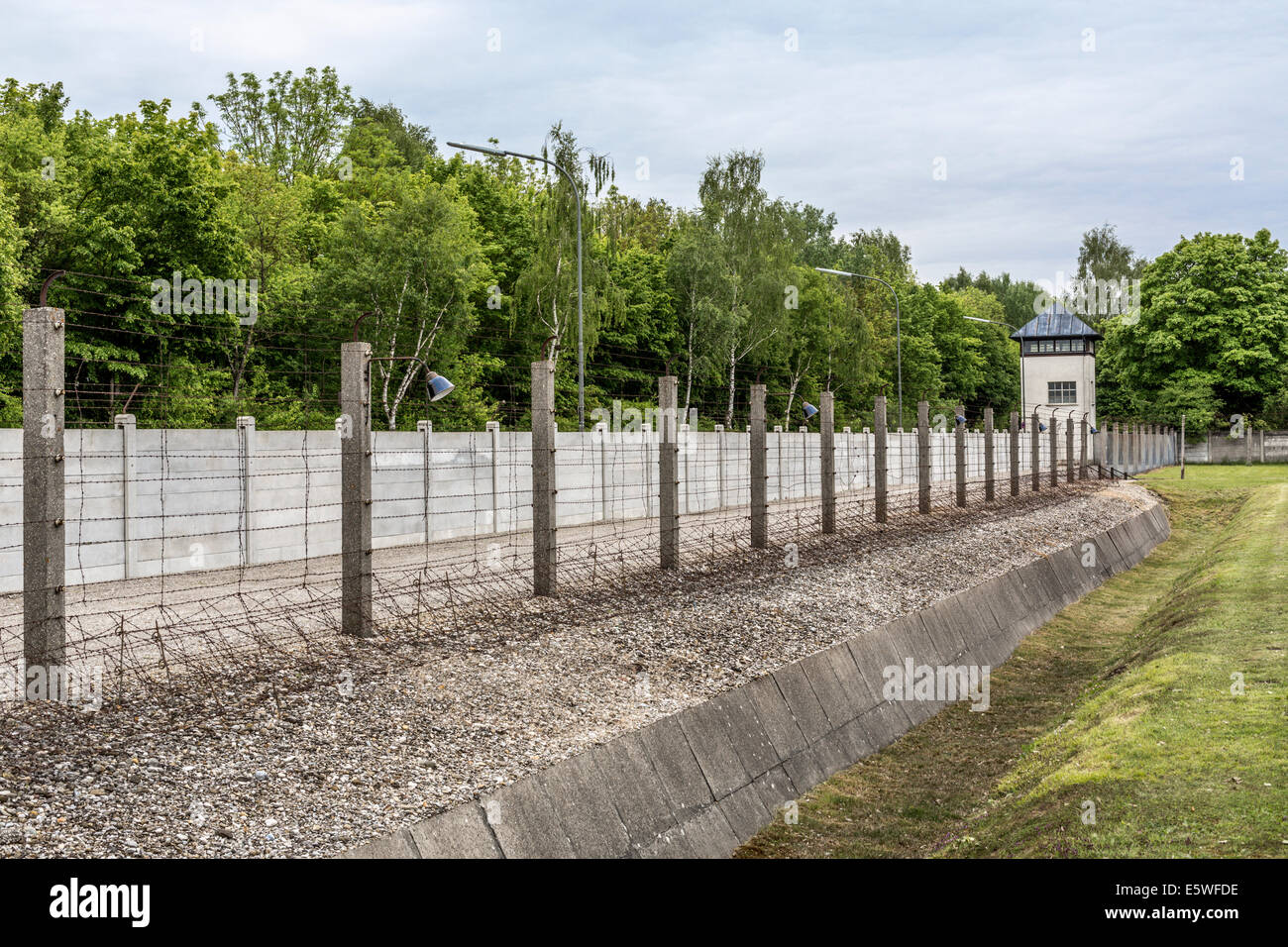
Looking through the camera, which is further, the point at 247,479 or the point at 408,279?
the point at 408,279

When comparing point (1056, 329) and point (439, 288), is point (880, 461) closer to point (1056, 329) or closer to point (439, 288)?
point (439, 288)

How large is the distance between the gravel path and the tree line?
7.06 m

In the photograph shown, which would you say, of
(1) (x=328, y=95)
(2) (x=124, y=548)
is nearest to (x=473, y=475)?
(2) (x=124, y=548)

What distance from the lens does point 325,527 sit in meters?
22.1

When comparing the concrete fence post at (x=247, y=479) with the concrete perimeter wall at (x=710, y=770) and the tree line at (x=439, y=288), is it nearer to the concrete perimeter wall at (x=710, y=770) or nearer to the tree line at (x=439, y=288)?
the tree line at (x=439, y=288)

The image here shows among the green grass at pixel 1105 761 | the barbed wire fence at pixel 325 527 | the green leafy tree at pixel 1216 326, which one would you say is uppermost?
the green leafy tree at pixel 1216 326

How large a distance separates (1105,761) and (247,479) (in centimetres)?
1484

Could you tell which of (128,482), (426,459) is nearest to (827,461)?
(426,459)

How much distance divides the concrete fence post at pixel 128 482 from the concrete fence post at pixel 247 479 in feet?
6.04

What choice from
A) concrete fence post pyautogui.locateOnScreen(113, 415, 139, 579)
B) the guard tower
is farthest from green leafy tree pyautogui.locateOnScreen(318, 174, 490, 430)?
the guard tower

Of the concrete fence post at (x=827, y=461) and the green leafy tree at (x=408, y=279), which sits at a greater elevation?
the green leafy tree at (x=408, y=279)

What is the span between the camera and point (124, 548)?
18422 mm

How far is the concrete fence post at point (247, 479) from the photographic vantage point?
20.0 meters

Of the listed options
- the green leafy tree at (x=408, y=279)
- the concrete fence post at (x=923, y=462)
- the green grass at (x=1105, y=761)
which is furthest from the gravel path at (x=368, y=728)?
the green leafy tree at (x=408, y=279)
